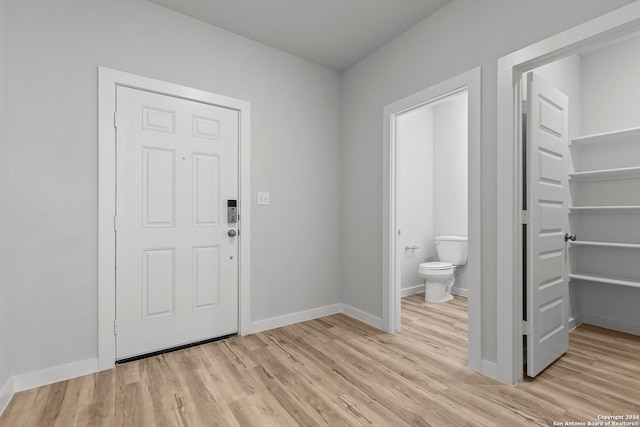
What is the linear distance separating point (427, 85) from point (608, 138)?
1.83 metres

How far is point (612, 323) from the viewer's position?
3.00 m

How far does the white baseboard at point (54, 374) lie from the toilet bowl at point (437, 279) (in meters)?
3.41

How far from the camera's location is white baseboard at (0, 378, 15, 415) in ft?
5.80

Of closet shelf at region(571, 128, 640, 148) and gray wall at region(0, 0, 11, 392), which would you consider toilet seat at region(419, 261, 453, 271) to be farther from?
gray wall at region(0, 0, 11, 392)

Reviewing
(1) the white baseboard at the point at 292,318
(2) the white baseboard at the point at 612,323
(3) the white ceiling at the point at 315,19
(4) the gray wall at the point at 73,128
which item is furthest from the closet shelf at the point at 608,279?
(4) the gray wall at the point at 73,128

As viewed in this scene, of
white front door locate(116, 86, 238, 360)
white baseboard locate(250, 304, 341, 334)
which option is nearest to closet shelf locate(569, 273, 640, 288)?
white baseboard locate(250, 304, 341, 334)

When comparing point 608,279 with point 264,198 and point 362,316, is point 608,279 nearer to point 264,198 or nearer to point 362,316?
point 362,316

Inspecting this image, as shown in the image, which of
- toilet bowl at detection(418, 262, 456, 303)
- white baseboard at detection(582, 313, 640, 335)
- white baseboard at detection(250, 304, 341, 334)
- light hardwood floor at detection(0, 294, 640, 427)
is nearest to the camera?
light hardwood floor at detection(0, 294, 640, 427)

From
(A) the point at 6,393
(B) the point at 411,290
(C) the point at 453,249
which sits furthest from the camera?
(B) the point at 411,290

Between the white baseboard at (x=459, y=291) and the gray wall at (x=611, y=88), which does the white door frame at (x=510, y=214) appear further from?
the white baseboard at (x=459, y=291)

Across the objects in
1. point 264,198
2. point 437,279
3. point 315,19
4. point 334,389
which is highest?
point 315,19

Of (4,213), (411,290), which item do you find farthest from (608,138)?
(4,213)

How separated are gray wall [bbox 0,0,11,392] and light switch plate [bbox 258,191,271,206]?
172 cm

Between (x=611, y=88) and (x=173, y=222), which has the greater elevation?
(x=611, y=88)
